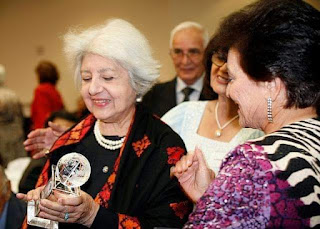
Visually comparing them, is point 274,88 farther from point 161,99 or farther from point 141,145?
point 161,99

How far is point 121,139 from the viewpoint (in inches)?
→ 75.2

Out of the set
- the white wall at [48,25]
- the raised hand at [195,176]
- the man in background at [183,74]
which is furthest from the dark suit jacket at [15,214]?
Result: the white wall at [48,25]

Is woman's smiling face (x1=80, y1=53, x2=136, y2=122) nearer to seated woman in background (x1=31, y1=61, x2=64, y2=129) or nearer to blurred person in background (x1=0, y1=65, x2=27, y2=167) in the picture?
blurred person in background (x1=0, y1=65, x2=27, y2=167)

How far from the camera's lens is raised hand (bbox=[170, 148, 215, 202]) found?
1.54m

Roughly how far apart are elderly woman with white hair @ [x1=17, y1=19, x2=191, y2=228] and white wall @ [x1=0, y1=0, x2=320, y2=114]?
532cm

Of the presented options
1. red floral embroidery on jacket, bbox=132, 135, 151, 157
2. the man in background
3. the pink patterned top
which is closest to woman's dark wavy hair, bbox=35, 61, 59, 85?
the man in background

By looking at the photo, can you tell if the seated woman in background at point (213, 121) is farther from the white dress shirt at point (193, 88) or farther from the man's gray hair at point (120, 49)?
the white dress shirt at point (193, 88)

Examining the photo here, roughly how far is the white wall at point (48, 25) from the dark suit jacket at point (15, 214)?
526cm

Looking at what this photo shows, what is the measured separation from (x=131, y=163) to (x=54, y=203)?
0.44 m

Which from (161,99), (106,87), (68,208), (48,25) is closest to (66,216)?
(68,208)

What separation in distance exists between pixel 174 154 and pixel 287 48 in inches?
32.2

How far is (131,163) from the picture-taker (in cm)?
181

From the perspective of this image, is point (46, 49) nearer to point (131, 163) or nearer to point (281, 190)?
point (131, 163)

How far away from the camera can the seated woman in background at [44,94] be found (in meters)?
6.13
